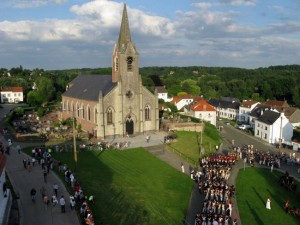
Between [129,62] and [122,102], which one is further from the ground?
[129,62]

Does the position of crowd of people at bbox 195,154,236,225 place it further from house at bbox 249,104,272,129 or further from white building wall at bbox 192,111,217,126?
house at bbox 249,104,272,129

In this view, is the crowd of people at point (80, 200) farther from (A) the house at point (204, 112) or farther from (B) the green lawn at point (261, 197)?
(A) the house at point (204, 112)

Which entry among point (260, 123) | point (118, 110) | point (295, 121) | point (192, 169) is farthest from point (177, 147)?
point (295, 121)

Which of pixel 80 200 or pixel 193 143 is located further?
pixel 193 143

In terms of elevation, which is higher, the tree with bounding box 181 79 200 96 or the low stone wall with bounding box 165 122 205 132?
the tree with bounding box 181 79 200 96

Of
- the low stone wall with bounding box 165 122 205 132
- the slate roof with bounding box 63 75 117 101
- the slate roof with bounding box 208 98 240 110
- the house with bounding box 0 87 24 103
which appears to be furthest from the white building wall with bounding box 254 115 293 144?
the house with bounding box 0 87 24 103

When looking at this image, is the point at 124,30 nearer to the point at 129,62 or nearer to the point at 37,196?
the point at 129,62

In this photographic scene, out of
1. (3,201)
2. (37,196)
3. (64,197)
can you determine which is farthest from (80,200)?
(3,201)
